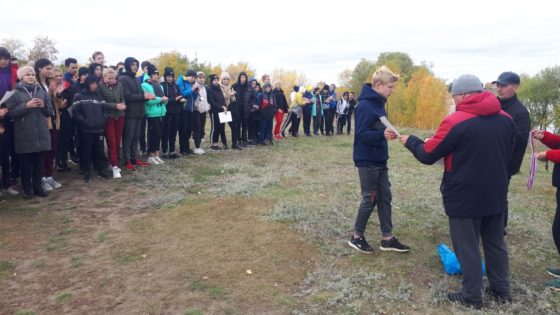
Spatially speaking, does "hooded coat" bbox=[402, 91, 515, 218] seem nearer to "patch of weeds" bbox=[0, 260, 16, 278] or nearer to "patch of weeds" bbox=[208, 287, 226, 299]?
"patch of weeds" bbox=[208, 287, 226, 299]

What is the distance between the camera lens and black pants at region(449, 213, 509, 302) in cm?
401

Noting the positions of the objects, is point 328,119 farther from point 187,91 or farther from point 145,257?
point 145,257

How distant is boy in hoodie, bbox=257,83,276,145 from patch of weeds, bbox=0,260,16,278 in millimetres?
9385

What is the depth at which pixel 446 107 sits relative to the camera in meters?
64.8

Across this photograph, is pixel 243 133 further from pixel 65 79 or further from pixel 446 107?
pixel 446 107

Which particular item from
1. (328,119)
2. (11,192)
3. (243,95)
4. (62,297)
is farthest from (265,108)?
(62,297)

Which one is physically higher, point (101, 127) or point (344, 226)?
point (101, 127)

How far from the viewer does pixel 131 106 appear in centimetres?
922

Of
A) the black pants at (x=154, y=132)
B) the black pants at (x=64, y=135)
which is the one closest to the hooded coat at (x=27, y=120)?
the black pants at (x=64, y=135)

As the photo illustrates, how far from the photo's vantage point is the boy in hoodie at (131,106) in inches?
359

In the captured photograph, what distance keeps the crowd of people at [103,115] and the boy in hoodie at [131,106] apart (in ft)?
0.07

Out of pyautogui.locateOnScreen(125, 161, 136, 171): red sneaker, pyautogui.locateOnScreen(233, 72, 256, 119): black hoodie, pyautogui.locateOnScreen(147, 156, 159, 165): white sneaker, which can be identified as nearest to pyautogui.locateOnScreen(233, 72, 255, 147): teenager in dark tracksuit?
pyautogui.locateOnScreen(233, 72, 256, 119): black hoodie

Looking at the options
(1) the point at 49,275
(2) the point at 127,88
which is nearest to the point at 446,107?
(2) the point at 127,88

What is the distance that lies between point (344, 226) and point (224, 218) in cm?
183
